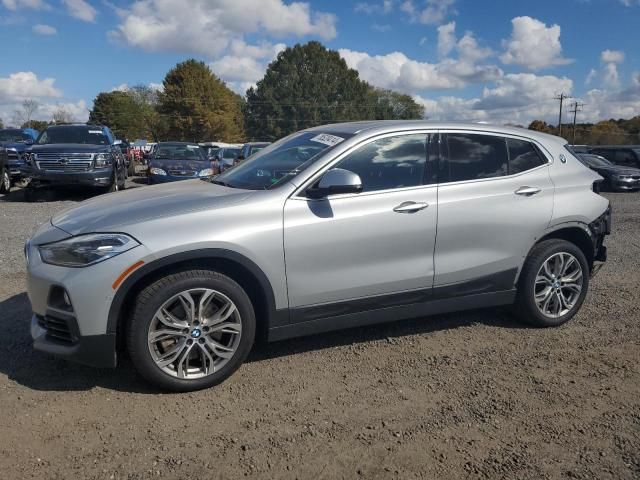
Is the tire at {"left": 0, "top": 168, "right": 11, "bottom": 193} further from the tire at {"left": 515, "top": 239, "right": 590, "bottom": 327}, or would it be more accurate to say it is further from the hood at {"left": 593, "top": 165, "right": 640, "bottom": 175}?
the hood at {"left": 593, "top": 165, "right": 640, "bottom": 175}

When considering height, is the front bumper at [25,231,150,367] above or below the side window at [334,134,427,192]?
below

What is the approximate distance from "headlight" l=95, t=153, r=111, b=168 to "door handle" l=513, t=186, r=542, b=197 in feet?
34.6

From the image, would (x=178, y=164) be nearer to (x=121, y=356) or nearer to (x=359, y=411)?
(x=121, y=356)

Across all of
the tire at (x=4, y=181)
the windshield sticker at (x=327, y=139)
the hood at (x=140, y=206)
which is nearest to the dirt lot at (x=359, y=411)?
the hood at (x=140, y=206)

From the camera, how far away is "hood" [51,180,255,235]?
11.1 ft

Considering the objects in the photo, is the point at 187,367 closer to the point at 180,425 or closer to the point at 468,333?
the point at 180,425

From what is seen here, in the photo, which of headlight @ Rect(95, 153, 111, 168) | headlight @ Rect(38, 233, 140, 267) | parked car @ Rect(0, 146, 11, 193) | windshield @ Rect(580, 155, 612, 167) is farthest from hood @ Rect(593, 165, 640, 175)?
headlight @ Rect(38, 233, 140, 267)

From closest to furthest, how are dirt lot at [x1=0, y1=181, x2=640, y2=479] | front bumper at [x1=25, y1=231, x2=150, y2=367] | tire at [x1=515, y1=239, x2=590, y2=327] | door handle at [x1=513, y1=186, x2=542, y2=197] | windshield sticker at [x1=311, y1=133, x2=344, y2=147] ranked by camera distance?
dirt lot at [x1=0, y1=181, x2=640, y2=479] → front bumper at [x1=25, y1=231, x2=150, y2=367] → windshield sticker at [x1=311, y1=133, x2=344, y2=147] → door handle at [x1=513, y1=186, x2=542, y2=197] → tire at [x1=515, y1=239, x2=590, y2=327]

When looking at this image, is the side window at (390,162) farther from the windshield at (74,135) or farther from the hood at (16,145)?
the hood at (16,145)

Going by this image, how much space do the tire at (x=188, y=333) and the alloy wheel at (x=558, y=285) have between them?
8.27ft

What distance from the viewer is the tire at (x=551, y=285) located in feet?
14.7

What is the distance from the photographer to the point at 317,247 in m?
3.62

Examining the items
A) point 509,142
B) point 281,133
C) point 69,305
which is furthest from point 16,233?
point 281,133

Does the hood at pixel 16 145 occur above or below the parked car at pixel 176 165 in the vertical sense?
above
